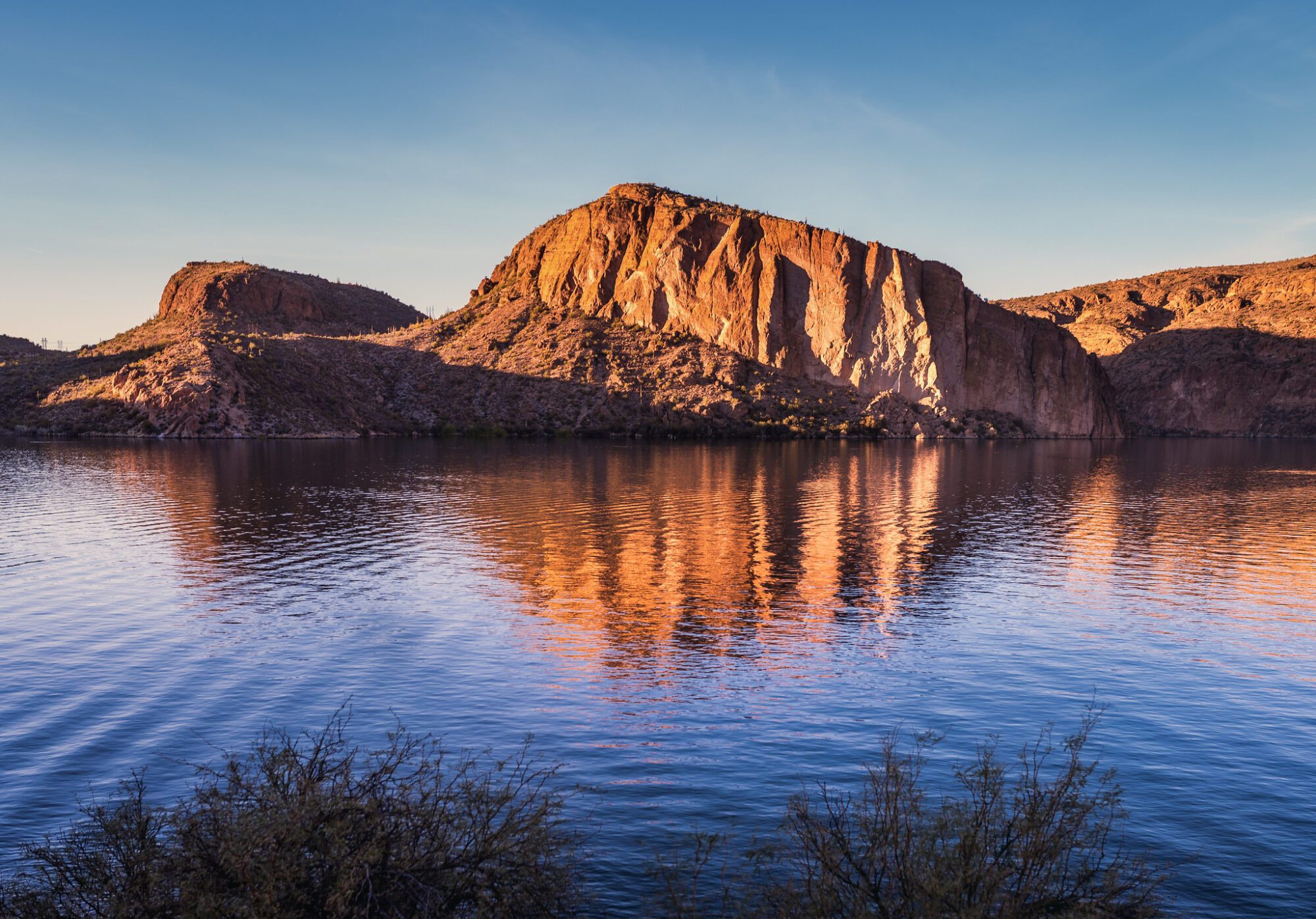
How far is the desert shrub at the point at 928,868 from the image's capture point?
23.0 ft

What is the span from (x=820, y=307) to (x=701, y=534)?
344 feet

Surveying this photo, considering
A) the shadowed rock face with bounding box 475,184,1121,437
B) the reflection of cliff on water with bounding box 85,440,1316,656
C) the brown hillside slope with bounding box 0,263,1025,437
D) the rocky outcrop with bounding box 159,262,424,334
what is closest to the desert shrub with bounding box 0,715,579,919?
the reflection of cliff on water with bounding box 85,440,1316,656

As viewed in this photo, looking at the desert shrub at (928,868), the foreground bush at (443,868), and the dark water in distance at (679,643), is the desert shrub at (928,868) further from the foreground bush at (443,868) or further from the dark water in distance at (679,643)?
the dark water in distance at (679,643)

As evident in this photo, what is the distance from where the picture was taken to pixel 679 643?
60.4 ft

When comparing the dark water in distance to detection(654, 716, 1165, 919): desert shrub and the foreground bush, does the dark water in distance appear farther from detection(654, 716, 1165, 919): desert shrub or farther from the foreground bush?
the foreground bush

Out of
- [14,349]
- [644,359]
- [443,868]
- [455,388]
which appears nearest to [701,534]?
[443,868]

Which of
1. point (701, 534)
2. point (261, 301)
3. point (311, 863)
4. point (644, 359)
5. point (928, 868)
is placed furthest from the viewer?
point (261, 301)

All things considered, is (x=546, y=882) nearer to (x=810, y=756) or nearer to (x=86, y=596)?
(x=810, y=756)

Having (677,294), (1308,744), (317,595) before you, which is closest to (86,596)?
(317,595)

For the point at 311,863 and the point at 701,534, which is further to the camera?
the point at 701,534

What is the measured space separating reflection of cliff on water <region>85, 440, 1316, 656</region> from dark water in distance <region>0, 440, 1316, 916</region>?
20 centimetres

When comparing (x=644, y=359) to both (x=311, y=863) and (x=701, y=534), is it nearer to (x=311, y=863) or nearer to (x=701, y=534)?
(x=701, y=534)

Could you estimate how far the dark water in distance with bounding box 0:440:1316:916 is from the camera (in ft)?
37.5

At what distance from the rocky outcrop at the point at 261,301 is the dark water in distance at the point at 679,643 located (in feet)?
481
